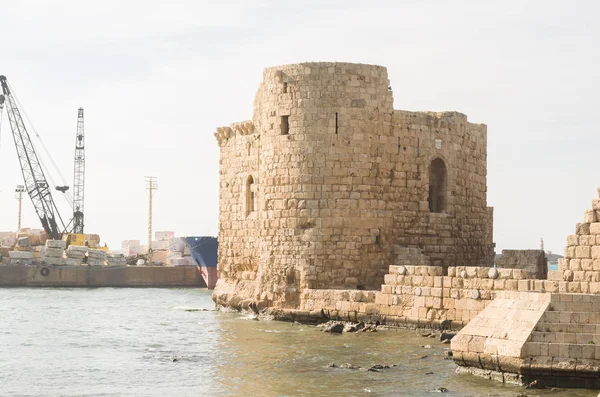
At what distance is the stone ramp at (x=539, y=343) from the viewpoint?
47.5ft

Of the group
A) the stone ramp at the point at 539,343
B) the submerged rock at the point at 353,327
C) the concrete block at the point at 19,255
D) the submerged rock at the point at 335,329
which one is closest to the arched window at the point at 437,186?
the submerged rock at the point at 353,327

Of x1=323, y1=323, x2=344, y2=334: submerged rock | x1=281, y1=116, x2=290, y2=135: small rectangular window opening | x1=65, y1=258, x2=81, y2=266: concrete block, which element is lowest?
x1=323, y1=323, x2=344, y2=334: submerged rock

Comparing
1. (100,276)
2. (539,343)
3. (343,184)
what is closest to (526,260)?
(343,184)

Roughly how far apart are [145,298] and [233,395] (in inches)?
981

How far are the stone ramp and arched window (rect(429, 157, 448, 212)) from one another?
32.1 feet

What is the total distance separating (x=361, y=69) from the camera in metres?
23.6

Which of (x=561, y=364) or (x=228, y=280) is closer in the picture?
(x=561, y=364)

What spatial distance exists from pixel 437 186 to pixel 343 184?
3.32 meters

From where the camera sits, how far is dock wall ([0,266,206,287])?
50219 mm

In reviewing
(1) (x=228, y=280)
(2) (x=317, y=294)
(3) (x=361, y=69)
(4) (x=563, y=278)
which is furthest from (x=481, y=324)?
(1) (x=228, y=280)

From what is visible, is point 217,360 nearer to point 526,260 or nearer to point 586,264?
point 586,264

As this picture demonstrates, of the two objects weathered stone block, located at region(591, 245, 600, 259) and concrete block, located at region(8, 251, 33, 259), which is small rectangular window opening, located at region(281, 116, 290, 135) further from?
concrete block, located at region(8, 251, 33, 259)

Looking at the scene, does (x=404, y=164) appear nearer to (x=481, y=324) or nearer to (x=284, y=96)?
(x=284, y=96)

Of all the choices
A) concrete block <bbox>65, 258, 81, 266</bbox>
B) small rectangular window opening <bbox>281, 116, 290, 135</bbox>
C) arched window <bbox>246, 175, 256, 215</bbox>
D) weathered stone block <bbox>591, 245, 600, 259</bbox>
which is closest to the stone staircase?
weathered stone block <bbox>591, 245, 600, 259</bbox>
